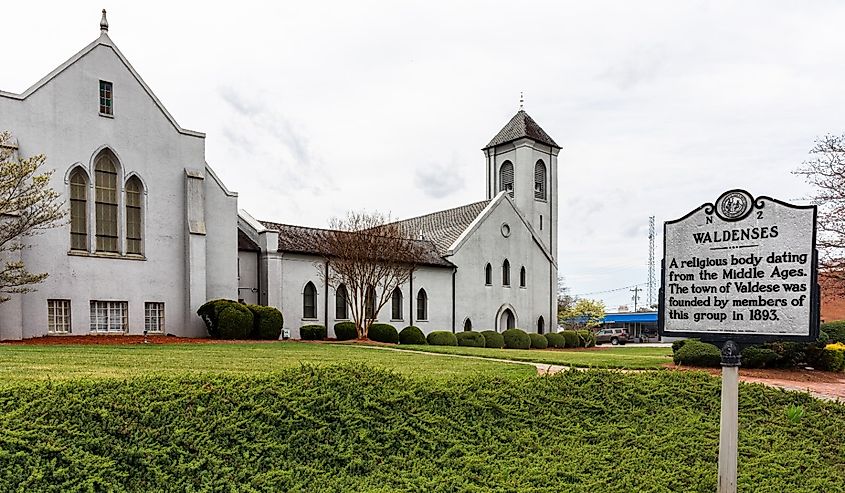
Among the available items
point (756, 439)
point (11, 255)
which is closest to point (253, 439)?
point (756, 439)

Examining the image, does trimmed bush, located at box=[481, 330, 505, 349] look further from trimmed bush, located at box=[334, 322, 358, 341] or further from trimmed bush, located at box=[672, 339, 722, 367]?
trimmed bush, located at box=[672, 339, 722, 367]

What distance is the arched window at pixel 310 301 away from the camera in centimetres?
3281

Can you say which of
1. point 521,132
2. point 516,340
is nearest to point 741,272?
point 516,340

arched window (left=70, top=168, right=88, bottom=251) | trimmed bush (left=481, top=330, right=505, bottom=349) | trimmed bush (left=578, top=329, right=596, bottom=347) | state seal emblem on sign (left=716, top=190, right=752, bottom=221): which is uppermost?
arched window (left=70, top=168, right=88, bottom=251)

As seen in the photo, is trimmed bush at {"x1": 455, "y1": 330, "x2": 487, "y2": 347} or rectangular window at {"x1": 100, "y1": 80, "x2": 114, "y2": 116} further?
trimmed bush at {"x1": 455, "y1": 330, "x2": 487, "y2": 347}

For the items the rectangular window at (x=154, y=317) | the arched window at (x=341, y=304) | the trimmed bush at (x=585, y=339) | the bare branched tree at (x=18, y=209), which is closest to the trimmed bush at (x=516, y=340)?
the trimmed bush at (x=585, y=339)

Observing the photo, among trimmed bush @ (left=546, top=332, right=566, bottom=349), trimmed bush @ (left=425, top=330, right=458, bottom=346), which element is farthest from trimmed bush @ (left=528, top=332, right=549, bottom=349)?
trimmed bush @ (left=425, top=330, right=458, bottom=346)

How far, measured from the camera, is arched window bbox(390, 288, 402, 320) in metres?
36.0

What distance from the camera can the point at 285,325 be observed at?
3188cm

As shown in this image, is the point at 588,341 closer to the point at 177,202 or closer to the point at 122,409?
the point at 177,202

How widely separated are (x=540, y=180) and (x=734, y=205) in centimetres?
4217

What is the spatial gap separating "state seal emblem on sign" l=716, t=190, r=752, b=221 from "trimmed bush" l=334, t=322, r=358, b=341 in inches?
1015

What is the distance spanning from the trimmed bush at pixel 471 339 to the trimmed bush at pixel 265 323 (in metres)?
10.4

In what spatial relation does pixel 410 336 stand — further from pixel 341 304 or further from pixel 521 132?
pixel 521 132
